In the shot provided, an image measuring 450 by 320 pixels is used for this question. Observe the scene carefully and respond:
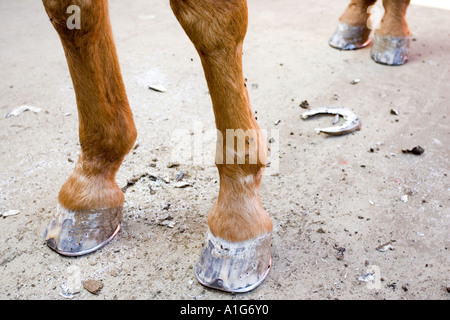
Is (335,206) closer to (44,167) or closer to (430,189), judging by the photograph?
(430,189)

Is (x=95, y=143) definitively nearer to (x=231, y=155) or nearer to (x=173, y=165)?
(x=231, y=155)

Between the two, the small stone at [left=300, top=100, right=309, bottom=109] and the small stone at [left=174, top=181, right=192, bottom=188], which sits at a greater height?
the small stone at [left=300, top=100, right=309, bottom=109]

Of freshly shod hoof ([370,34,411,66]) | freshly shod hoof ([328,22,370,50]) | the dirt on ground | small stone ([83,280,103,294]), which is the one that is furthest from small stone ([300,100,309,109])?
small stone ([83,280,103,294])

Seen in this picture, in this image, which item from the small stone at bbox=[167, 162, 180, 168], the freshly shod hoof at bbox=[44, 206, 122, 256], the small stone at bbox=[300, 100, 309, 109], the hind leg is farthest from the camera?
the hind leg

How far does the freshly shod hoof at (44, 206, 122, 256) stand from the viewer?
1.33 m

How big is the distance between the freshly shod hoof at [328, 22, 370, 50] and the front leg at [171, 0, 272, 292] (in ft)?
6.24

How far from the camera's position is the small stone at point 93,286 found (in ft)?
4.04

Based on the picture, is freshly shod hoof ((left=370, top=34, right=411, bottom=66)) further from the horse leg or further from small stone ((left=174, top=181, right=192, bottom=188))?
small stone ((left=174, top=181, right=192, bottom=188))

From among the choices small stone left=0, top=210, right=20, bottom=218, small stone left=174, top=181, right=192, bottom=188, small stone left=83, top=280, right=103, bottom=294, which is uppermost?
small stone left=83, top=280, right=103, bottom=294

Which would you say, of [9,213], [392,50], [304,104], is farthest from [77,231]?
[392,50]

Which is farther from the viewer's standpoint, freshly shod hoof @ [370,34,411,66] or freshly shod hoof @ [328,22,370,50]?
freshly shod hoof @ [328,22,370,50]

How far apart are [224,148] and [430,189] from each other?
0.89m

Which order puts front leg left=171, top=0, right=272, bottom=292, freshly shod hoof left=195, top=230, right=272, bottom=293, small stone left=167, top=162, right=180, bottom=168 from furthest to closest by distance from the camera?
small stone left=167, top=162, right=180, bottom=168, freshly shod hoof left=195, top=230, right=272, bottom=293, front leg left=171, top=0, right=272, bottom=292

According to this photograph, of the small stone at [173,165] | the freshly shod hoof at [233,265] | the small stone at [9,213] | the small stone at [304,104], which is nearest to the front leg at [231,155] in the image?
the freshly shod hoof at [233,265]
